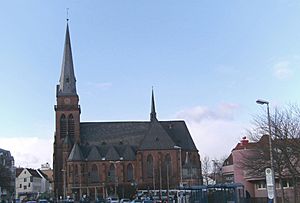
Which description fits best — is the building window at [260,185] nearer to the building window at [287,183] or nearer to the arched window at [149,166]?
the building window at [287,183]

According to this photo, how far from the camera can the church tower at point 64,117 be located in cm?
10731

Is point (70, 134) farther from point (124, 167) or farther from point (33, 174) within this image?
point (33, 174)

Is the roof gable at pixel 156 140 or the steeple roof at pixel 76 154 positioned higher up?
the roof gable at pixel 156 140

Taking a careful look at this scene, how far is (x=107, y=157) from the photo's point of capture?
108m

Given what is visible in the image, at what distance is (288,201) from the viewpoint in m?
47.1

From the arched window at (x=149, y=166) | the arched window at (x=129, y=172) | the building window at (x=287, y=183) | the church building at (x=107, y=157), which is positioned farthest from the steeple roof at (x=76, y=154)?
the building window at (x=287, y=183)

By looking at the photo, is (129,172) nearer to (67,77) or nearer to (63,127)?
(63,127)

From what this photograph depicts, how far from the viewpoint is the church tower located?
10731cm

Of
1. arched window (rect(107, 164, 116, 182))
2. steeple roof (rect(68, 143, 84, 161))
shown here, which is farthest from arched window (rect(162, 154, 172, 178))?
steeple roof (rect(68, 143, 84, 161))

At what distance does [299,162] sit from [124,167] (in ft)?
225

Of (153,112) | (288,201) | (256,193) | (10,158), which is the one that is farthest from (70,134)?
(288,201)

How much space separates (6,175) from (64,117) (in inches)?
670

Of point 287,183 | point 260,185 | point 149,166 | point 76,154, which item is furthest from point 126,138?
point 287,183

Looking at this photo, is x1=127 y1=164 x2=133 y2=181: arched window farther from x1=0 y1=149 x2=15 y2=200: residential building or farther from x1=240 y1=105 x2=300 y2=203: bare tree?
x1=240 y1=105 x2=300 y2=203: bare tree
